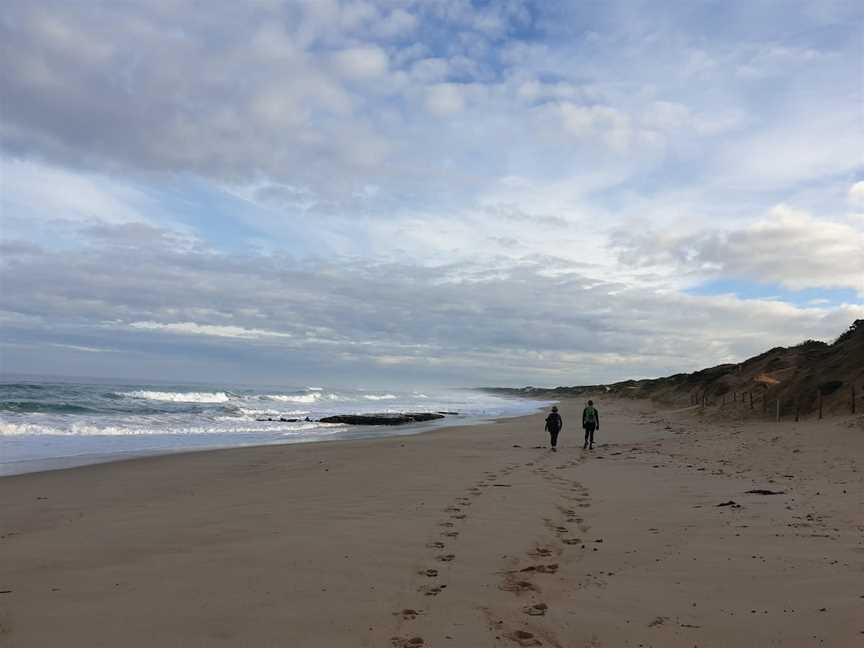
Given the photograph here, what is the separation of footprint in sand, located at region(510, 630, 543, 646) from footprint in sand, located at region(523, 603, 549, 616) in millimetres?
339

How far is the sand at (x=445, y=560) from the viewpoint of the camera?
4.18 metres

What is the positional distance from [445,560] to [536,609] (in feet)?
4.84

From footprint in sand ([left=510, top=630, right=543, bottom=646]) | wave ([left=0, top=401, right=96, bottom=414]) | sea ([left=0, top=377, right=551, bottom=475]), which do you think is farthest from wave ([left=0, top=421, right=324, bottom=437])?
footprint in sand ([left=510, top=630, right=543, bottom=646])

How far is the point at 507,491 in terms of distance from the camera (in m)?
9.94

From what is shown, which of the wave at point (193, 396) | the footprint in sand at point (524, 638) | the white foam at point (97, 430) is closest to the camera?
the footprint in sand at point (524, 638)

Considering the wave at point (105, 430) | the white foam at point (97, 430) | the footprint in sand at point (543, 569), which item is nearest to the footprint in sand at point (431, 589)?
the footprint in sand at point (543, 569)

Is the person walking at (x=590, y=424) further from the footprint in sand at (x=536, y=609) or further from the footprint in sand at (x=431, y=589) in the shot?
the footprint in sand at (x=536, y=609)

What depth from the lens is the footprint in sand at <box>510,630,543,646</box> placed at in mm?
4008

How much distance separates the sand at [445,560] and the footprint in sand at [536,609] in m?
0.03

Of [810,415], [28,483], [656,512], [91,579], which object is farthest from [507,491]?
[810,415]

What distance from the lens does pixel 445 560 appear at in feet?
19.4

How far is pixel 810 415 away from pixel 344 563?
65.8ft

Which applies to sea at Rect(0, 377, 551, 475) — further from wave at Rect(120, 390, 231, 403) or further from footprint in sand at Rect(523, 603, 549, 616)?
wave at Rect(120, 390, 231, 403)

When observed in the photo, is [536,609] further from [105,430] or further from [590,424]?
[105,430]
